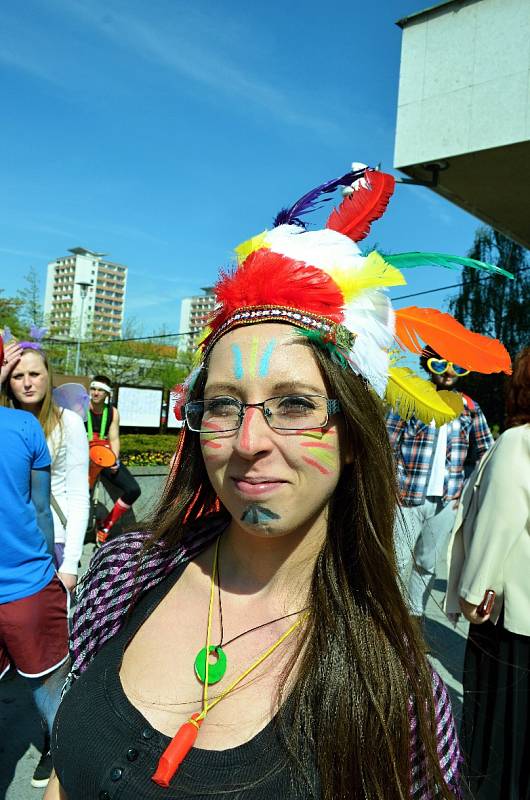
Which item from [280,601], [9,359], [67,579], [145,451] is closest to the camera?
[280,601]

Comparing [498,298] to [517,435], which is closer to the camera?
[517,435]

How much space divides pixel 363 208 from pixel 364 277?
0.78 feet

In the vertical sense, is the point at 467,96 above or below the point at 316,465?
above

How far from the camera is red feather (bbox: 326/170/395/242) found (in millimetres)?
1536

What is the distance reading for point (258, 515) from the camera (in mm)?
1246

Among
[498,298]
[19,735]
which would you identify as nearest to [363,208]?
[19,735]

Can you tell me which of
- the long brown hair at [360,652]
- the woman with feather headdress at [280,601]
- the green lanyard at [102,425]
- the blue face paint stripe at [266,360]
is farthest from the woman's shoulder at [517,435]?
the green lanyard at [102,425]

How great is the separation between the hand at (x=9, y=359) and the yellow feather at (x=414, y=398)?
224 centimetres

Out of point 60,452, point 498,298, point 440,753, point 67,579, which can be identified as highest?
point 498,298

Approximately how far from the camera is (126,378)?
30.0 m

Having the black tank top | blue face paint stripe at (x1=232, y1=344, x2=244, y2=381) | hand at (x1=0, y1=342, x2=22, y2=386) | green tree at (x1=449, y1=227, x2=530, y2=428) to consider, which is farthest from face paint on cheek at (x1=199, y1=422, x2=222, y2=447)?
green tree at (x1=449, y1=227, x2=530, y2=428)

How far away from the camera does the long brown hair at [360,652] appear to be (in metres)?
1.17

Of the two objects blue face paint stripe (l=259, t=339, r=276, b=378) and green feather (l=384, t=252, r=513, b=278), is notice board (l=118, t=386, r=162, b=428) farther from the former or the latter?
blue face paint stripe (l=259, t=339, r=276, b=378)

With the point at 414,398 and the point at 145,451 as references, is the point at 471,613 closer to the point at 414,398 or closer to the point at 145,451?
the point at 414,398
